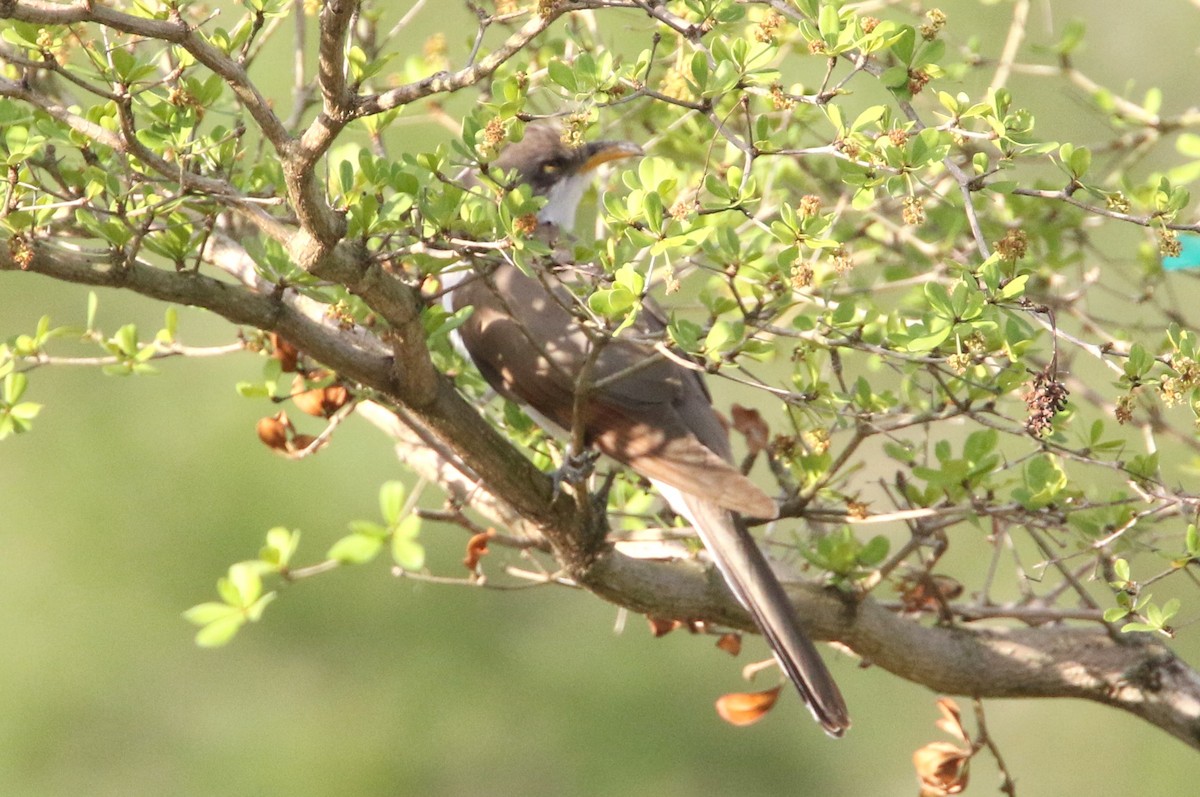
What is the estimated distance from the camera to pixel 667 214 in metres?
2.23

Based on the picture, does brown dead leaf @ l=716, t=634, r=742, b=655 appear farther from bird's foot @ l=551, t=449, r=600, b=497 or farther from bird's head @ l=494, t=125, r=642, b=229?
bird's head @ l=494, t=125, r=642, b=229

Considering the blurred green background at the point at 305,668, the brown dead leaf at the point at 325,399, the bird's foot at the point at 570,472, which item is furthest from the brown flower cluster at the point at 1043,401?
the blurred green background at the point at 305,668

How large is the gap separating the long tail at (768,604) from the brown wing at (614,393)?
0.10m

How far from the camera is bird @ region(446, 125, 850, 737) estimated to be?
116 inches

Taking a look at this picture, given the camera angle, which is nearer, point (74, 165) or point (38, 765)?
point (74, 165)

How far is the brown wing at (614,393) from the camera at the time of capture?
3.11 m

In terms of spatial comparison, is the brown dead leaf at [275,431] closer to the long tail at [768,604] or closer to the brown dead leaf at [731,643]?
the long tail at [768,604]

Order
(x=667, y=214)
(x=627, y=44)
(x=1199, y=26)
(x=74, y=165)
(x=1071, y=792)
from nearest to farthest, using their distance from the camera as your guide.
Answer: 1. (x=667, y=214)
2. (x=74, y=165)
3. (x=627, y=44)
4. (x=1071, y=792)
5. (x=1199, y=26)

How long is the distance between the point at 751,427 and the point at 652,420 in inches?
14.3

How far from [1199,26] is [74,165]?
7707 mm

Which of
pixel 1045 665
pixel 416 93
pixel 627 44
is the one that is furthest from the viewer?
pixel 627 44

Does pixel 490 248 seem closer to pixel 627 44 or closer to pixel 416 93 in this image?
pixel 416 93

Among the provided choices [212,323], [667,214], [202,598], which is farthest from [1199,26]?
[667,214]

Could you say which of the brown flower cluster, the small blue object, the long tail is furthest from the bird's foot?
the small blue object
